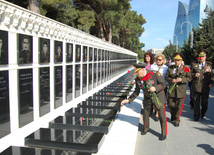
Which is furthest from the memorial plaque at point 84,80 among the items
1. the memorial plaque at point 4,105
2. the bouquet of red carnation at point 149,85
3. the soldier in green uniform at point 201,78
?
the memorial plaque at point 4,105

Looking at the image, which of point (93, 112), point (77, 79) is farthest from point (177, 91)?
point (77, 79)

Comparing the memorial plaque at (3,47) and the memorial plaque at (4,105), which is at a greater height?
the memorial plaque at (3,47)

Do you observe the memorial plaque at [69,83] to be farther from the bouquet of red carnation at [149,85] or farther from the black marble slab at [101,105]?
the bouquet of red carnation at [149,85]

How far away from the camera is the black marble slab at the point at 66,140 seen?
367cm

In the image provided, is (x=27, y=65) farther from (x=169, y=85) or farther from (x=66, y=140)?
(x=169, y=85)

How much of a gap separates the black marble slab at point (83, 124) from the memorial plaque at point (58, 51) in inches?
72.7

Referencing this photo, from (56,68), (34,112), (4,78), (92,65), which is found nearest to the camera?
(4,78)

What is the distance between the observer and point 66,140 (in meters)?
3.87

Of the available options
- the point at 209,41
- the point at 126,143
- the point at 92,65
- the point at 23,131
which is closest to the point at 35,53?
the point at 23,131

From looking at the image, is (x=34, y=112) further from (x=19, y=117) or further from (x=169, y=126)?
(x=169, y=126)

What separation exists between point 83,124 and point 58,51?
2.54 m

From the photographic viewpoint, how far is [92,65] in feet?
33.9

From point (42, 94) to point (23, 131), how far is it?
1190 millimetres

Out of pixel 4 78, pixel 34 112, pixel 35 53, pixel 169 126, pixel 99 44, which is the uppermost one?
pixel 99 44
